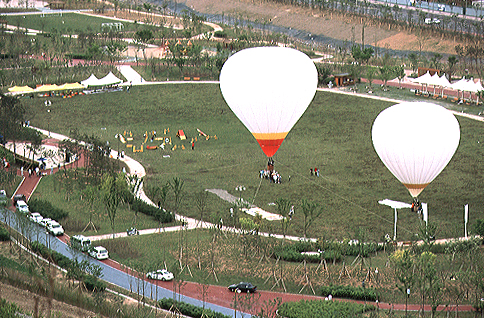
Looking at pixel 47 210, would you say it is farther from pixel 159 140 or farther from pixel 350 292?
pixel 159 140

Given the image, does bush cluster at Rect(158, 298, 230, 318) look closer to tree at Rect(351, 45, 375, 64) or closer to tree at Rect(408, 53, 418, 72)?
tree at Rect(351, 45, 375, 64)

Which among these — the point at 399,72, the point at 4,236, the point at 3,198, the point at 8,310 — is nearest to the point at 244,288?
the point at 8,310

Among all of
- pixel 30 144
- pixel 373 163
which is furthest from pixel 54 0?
pixel 373 163

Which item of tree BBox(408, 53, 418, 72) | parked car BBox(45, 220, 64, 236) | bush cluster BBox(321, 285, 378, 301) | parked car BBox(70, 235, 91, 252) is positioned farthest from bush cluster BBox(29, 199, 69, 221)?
tree BBox(408, 53, 418, 72)

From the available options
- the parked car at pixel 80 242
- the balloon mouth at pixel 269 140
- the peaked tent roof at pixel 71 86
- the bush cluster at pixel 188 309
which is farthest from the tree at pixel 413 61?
the bush cluster at pixel 188 309

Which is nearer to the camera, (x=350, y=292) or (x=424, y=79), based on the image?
(x=350, y=292)

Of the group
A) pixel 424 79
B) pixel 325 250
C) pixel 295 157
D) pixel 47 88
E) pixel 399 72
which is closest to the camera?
pixel 325 250
